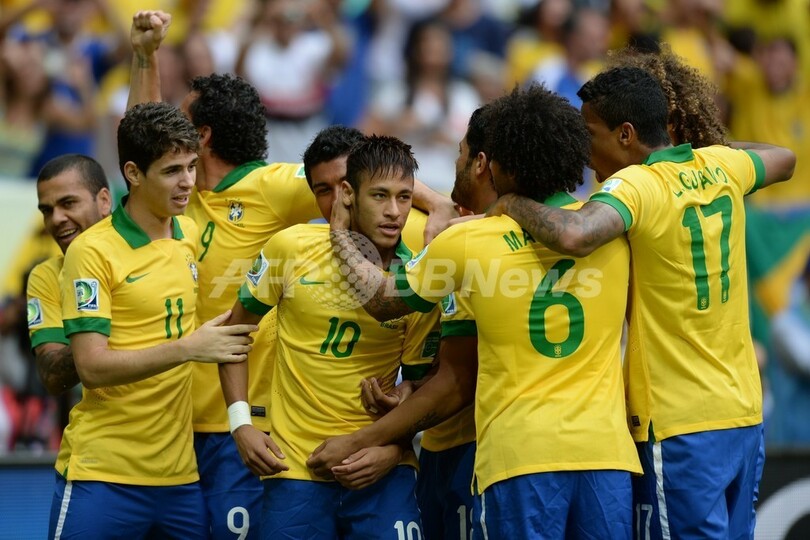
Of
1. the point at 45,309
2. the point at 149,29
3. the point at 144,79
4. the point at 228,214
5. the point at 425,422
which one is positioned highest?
the point at 149,29

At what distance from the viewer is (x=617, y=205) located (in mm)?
3986

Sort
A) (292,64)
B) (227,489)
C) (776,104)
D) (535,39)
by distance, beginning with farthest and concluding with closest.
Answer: (776,104)
(535,39)
(292,64)
(227,489)

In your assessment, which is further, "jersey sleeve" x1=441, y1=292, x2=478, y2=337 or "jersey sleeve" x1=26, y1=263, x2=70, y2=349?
"jersey sleeve" x1=26, y1=263, x2=70, y2=349

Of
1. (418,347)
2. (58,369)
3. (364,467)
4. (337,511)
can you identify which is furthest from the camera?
(58,369)

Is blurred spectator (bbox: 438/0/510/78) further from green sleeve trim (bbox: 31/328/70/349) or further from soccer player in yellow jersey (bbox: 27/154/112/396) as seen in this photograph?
green sleeve trim (bbox: 31/328/70/349)

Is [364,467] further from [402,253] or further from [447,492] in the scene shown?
[402,253]

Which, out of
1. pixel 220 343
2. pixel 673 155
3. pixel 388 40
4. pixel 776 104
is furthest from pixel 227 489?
pixel 776 104

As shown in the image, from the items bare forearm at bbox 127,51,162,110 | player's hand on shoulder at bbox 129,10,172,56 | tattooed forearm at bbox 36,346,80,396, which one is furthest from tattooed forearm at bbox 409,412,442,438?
player's hand on shoulder at bbox 129,10,172,56

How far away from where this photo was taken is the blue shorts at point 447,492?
473 centimetres

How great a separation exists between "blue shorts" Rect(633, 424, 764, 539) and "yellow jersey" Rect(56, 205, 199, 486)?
2.04 meters

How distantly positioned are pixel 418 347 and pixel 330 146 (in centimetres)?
101

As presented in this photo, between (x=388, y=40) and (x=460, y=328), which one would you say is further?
(x=388, y=40)

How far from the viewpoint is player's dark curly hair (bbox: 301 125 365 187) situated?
4840 millimetres

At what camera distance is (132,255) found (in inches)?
184
